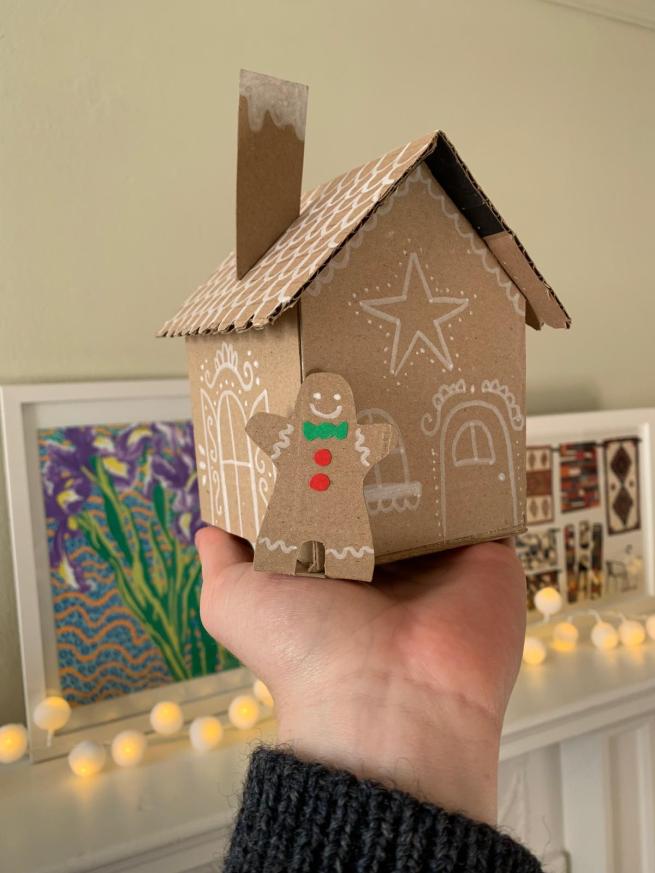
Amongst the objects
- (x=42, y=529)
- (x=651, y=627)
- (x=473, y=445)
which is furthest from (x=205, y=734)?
(x=651, y=627)

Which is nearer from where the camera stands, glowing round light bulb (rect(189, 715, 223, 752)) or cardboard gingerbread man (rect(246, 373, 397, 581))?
cardboard gingerbread man (rect(246, 373, 397, 581))

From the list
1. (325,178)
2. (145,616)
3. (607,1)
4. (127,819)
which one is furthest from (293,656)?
(607,1)

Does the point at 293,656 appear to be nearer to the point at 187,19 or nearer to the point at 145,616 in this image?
the point at 145,616

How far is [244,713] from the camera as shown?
44.1 inches

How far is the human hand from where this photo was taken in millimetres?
582

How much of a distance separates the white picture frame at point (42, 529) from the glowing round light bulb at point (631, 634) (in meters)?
0.84

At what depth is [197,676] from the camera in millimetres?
1200

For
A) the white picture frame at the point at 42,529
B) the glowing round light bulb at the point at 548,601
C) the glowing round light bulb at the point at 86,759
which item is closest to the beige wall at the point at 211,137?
the white picture frame at the point at 42,529

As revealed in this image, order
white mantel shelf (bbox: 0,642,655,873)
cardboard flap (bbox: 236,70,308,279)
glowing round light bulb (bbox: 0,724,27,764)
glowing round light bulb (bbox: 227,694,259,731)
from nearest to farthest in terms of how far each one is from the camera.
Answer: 1. cardboard flap (bbox: 236,70,308,279)
2. white mantel shelf (bbox: 0,642,655,873)
3. glowing round light bulb (bbox: 0,724,27,764)
4. glowing round light bulb (bbox: 227,694,259,731)

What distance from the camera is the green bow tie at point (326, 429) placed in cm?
59

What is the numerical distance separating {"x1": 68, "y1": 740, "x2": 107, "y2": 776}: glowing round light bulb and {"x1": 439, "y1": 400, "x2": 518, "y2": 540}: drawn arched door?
61 cm

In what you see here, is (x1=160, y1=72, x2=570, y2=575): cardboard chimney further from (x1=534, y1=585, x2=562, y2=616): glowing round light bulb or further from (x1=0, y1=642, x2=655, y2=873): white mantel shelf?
(x1=534, y1=585, x2=562, y2=616): glowing round light bulb

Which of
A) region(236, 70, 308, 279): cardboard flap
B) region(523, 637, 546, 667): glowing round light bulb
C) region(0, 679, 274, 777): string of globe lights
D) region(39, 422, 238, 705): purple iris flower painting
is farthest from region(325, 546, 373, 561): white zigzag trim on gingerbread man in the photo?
region(523, 637, 546, 667): glowing round light bulb

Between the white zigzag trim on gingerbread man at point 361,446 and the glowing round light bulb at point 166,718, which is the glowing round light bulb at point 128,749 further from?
the white zigzag trim on gingerbread man at point 361,446
